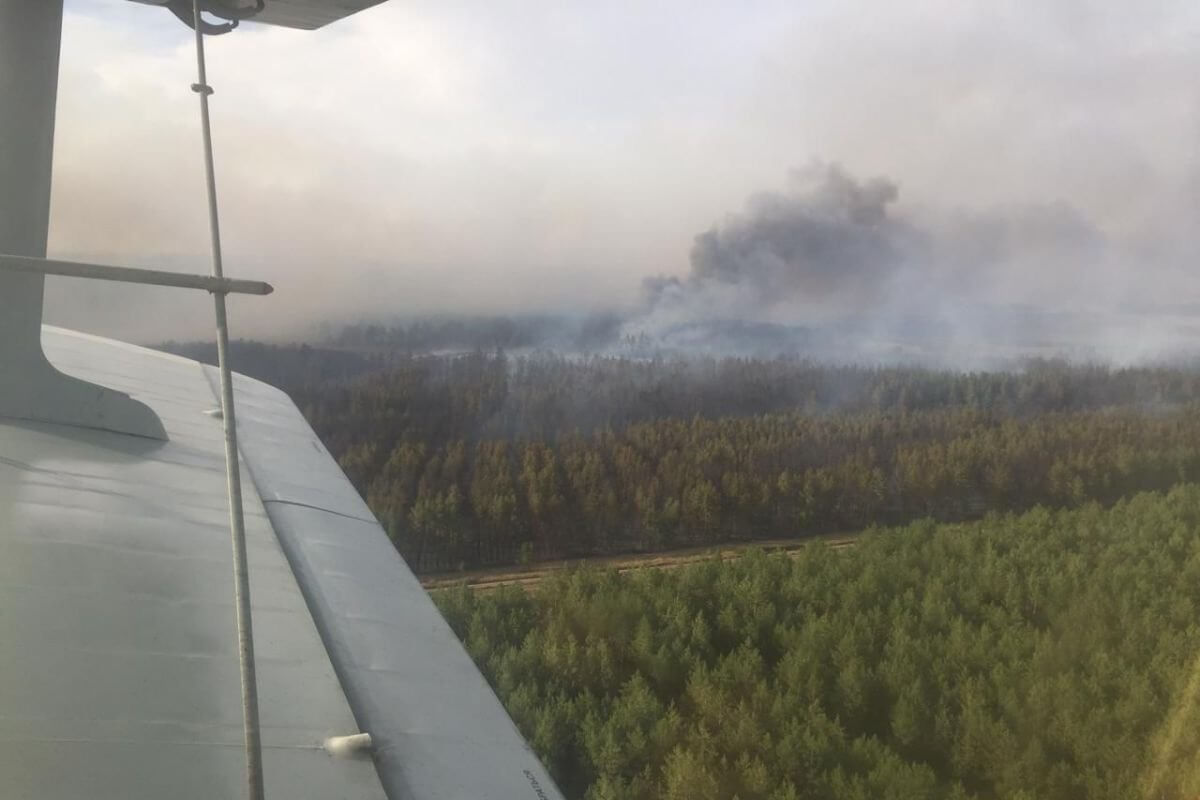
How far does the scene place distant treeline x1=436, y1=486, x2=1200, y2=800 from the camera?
285 cm

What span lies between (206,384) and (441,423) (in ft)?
10.5

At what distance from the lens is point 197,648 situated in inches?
25.9

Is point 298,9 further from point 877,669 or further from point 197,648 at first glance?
point 877,669

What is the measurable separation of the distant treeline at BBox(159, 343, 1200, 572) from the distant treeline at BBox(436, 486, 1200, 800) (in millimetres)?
434

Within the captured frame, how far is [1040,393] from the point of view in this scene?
202 inches

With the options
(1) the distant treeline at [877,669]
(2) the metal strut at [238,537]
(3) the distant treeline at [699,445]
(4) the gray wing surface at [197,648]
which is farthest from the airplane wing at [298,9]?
(3) the distant treeline at [699,445]

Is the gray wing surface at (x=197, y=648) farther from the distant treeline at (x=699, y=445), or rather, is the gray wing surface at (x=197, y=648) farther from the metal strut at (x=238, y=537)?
the distant treeline at (x=699, y=445)

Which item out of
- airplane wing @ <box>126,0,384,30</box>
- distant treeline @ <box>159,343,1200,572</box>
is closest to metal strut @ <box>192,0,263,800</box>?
airplane wing @ <box>126,0,384,30</box>

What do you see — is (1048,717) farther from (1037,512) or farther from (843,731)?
(1037,512)

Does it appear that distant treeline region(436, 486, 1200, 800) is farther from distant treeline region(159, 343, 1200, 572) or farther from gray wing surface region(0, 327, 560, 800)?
gray wing surface region(0, 327, 560, 800)

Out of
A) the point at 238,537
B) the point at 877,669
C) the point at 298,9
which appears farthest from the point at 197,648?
the point at 877,669

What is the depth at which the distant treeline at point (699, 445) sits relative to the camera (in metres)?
4.36

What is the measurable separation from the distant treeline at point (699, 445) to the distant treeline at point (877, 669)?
0.43 m

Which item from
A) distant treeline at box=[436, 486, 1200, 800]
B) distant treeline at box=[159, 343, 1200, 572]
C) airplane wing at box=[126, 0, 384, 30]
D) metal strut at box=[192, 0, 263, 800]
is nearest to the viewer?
metal strut at box=[192, 0, 263, 800]
